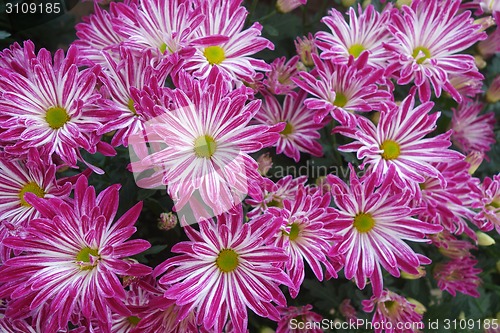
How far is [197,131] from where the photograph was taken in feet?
2.11

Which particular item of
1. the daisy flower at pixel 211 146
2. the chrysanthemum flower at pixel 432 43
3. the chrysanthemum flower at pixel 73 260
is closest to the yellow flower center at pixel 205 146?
the daisy flower at pixel 211 146

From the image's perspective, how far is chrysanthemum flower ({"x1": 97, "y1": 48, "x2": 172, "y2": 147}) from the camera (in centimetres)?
67

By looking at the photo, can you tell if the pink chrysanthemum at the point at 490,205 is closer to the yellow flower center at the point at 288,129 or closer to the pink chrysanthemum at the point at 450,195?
the pink chrysanthemum at the point at 450,195

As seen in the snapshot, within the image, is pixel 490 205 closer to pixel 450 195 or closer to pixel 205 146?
pixel 450 195

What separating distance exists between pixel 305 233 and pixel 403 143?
228 mm

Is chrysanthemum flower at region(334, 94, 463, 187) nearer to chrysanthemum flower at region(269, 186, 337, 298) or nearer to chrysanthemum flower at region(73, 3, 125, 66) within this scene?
chrysanthemum flower at region(269, 186, 337, 298)

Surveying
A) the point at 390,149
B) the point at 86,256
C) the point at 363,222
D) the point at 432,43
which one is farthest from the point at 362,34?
the point at 86,256

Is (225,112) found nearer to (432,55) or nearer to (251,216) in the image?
(251,216)

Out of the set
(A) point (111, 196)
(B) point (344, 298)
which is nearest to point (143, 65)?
(A) point (111, 196)

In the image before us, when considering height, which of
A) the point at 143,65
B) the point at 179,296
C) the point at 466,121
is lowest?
the point at 179,296

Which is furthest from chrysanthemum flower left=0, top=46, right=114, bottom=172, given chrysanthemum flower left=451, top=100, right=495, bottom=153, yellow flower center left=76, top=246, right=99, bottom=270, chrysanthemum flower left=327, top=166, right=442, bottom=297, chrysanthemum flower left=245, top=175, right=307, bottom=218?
chrysanthemum flower left=451, top=100, right=495, bottom=153

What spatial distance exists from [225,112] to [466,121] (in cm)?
65

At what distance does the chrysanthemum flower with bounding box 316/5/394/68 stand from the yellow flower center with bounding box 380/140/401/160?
154mm

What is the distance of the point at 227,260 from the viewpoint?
2.16 feet
